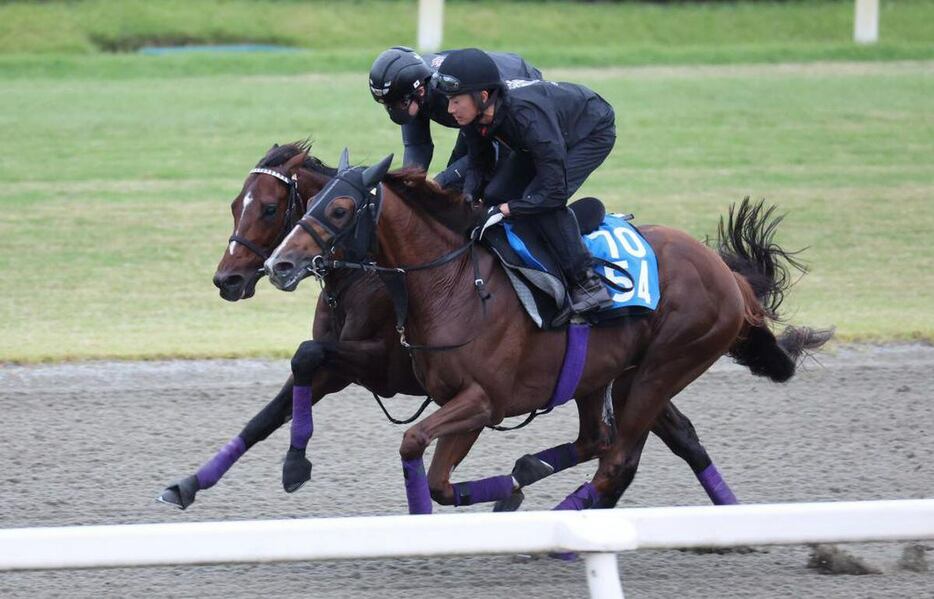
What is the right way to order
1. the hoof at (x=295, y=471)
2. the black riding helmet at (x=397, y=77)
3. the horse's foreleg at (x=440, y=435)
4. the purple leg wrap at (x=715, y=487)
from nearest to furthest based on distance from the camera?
the horse's foreleg at (x=440, y=435), the black riding helmet at (x=397, y=77), the hoof at (x=295, y=471), the purple leg wrap at (x=715, y=487)

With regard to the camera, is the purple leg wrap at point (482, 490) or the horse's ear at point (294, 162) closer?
the purple leg wrap at point (482, 490)

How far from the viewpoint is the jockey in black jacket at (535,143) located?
206 inches

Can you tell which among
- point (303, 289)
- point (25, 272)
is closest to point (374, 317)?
point (303, 289)

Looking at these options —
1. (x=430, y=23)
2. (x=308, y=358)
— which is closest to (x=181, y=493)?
(x=308, y=358)

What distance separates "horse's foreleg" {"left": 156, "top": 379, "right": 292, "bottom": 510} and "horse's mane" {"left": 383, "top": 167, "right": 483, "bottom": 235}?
3.33ft

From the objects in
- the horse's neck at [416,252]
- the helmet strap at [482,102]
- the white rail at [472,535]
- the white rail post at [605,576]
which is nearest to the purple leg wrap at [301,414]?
the horse's neck at [416,252]

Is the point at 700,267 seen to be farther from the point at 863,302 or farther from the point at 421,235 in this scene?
the point at 863,302

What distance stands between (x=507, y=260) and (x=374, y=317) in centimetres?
65

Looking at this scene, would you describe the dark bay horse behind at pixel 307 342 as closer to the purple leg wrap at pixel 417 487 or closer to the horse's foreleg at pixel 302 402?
the horse's foreleg at pixel 302 402

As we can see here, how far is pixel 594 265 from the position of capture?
5605mm

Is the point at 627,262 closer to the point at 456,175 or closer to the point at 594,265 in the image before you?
the point at 594,265

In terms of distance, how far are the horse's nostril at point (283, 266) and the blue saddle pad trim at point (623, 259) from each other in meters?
0.95

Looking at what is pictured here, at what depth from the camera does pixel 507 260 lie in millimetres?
5461

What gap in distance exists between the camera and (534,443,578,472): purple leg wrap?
5797 mm
